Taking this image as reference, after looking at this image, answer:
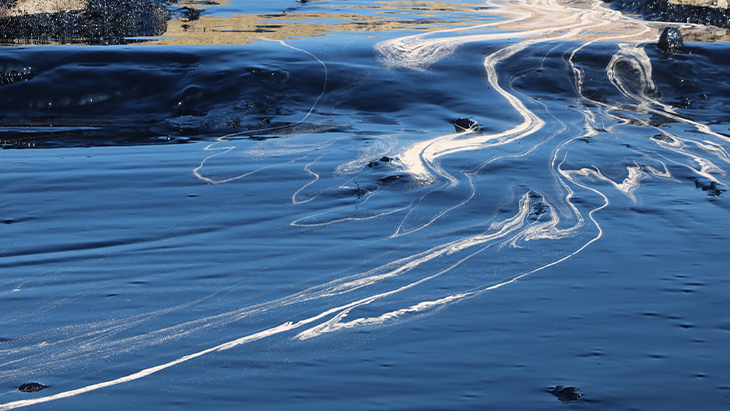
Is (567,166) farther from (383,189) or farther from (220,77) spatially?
(220,77)

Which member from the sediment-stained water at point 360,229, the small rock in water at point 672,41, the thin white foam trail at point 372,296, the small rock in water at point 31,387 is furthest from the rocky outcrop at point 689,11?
the small rock in water at point 31,387

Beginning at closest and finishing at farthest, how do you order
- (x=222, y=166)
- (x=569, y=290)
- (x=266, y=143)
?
(x=569, y=290) → (x=222, y=166) → (x=266, y=143)

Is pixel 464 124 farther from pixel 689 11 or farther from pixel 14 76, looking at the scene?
pixel 689 11

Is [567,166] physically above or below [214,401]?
above

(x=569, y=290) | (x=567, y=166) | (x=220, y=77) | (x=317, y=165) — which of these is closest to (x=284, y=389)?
(x=569, y=290)

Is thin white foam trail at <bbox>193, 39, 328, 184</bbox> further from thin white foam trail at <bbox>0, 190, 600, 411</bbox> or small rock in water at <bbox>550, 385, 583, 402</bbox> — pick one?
small rock in water at <bbox>550, 385, 583, 402</bbox>
